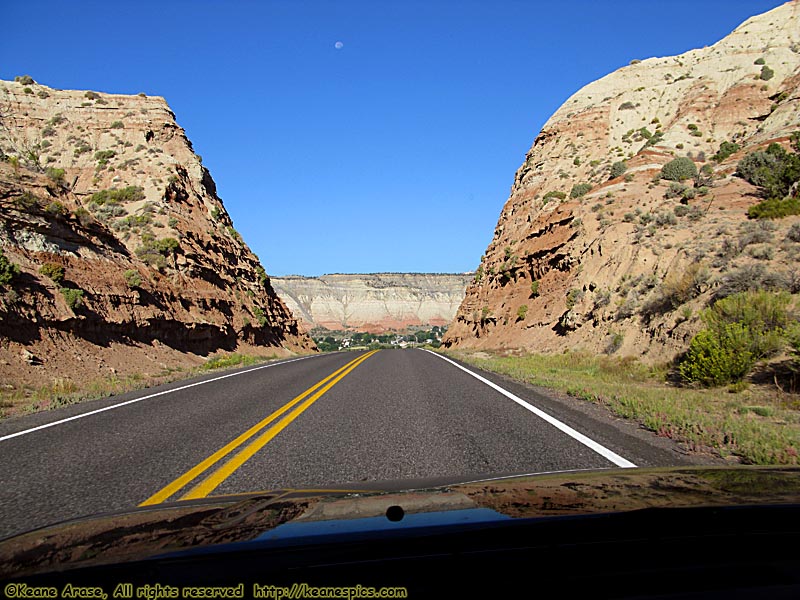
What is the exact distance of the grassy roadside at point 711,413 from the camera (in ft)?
19.1

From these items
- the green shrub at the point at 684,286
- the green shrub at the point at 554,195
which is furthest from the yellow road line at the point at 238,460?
the green shrub at the point at 554,195

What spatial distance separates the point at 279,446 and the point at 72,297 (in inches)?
704

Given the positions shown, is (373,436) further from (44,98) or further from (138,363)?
(44,98)

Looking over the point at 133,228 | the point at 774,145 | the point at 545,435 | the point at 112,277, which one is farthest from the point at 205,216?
the point at 545,435

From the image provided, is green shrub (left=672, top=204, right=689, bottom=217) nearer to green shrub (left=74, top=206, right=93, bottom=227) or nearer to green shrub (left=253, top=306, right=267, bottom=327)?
green shrub (left=74, top=206, right=93, bottom=227)

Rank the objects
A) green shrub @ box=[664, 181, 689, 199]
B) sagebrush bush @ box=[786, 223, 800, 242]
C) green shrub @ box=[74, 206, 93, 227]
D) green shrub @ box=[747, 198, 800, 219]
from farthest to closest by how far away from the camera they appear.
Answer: green shrub @ box=[664, 181, 689, 199], green shrub @ box=[74, 206, 93, 227], green shrub @ box=[747, 198, 800, 219], sagebrush bush @ box=[786, 223, 800, 242]

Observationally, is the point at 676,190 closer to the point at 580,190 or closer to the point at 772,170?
the point at 772,170

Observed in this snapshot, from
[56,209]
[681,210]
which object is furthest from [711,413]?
[56,209]

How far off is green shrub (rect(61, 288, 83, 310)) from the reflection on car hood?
20.1 m

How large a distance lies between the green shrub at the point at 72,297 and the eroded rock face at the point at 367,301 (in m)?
114

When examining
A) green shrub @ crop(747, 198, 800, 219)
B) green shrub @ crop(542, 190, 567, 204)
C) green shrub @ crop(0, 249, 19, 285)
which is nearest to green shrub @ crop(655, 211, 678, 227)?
green shrub @ crop(747, 198, 800, 219)

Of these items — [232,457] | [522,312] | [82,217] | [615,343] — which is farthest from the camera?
[522,312]

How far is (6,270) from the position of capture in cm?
1806

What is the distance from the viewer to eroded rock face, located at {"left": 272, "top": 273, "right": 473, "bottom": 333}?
5512 inches
